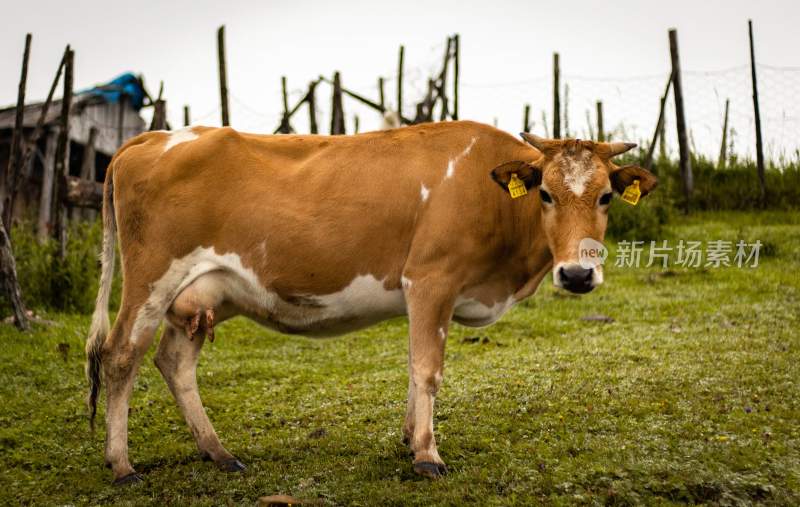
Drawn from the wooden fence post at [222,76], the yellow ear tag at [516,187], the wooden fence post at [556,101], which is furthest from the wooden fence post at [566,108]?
the yellow ear tag at [516,187]

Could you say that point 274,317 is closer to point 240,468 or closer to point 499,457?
point 240,468

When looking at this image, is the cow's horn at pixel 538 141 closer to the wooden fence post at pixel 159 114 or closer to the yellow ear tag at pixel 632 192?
the yellow ear tag at pixel 632 192

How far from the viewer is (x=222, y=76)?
17.0 m

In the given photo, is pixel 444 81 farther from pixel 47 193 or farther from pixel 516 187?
pixel 516 187

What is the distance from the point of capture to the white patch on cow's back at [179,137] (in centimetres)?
661

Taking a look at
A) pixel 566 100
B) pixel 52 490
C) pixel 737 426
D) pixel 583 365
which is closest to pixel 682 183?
pixel 566 100

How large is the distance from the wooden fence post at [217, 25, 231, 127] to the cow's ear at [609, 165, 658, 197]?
456 inches

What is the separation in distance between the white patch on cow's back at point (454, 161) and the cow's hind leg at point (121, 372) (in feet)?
7.84

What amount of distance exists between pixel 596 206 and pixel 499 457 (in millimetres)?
1859

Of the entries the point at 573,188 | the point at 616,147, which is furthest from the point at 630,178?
the point at 573,188

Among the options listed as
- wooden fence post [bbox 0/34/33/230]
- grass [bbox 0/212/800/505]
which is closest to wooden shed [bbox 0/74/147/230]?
wooden fence post [bbox 0/34/33/230]

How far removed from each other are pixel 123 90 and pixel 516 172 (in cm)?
2099

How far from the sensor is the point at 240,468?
610cm

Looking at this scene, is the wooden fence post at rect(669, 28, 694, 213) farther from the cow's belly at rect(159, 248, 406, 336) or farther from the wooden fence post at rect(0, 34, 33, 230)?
the cow's belly at rect(159, 248, 406, 336)
